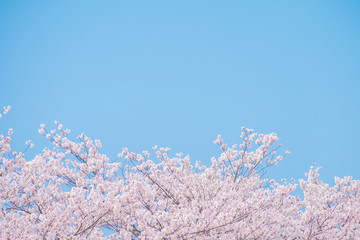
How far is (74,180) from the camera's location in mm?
8906

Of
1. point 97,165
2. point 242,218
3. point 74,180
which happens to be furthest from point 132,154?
point 242,218

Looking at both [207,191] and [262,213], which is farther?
[207,191]

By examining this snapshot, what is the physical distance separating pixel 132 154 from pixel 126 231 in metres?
2.98

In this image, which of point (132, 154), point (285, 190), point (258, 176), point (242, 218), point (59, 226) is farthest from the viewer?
point (258, 176)

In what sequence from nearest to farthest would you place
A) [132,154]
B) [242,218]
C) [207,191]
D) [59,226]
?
[59,226] → [242,218] → [207,191] → [132,154]

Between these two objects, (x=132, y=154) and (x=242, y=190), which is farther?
(x=132, y=154)

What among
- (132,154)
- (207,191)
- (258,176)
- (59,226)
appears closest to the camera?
(59,226)

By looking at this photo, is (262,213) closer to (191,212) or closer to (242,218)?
(242,218)

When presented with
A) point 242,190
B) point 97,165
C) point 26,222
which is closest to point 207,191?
point 242,190

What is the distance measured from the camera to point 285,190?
7711mm

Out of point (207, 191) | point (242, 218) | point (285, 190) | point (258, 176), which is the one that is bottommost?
point (242, 218)

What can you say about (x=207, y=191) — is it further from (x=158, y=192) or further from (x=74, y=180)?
(x=74, y=180)

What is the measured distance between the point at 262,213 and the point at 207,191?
1.95 metres

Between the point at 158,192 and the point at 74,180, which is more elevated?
the point at 158,192
